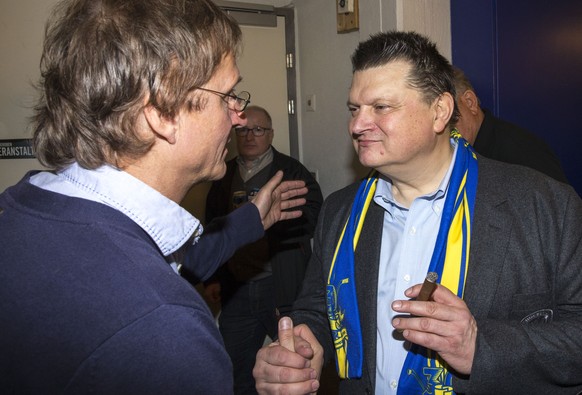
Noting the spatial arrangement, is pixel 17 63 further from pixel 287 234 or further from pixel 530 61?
pixel 530 61

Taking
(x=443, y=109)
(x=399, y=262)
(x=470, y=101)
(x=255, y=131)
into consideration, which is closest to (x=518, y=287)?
(x=399, y=262)

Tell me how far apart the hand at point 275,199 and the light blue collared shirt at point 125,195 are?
1.11 metres

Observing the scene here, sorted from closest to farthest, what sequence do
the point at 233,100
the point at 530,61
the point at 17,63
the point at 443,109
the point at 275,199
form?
the point at 233,100 < the point at 443,109 < the point at 275,199 < the point at 17,63 < the point at 530,61

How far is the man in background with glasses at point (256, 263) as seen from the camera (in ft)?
10.7

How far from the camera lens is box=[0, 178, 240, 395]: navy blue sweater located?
72 cm

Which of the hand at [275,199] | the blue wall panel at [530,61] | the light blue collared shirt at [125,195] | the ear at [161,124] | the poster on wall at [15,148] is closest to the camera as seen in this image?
the light blue collared shirt at [125,195]

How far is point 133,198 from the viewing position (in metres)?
0.92

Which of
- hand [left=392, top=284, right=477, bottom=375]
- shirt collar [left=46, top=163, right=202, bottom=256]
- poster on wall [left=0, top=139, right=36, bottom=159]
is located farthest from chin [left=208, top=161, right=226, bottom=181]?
poster on wall [left=0, top=139, right=36, bottom=159]

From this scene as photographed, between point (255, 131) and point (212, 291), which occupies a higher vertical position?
point (255, 131)

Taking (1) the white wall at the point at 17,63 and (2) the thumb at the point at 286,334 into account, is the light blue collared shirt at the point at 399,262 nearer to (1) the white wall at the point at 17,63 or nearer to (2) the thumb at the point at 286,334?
(2) the thumb at the point at 286,334

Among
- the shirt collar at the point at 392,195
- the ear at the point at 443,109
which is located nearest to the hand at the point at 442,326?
the shirt collar at the point at 392,195

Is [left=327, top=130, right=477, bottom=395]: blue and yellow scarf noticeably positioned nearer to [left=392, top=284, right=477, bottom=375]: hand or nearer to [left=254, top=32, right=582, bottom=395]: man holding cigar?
[left=254, top=32, right=582, bottom=395]: man holding cigar

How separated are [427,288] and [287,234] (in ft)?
7.34

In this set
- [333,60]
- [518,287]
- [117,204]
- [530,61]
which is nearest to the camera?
[117,204]
